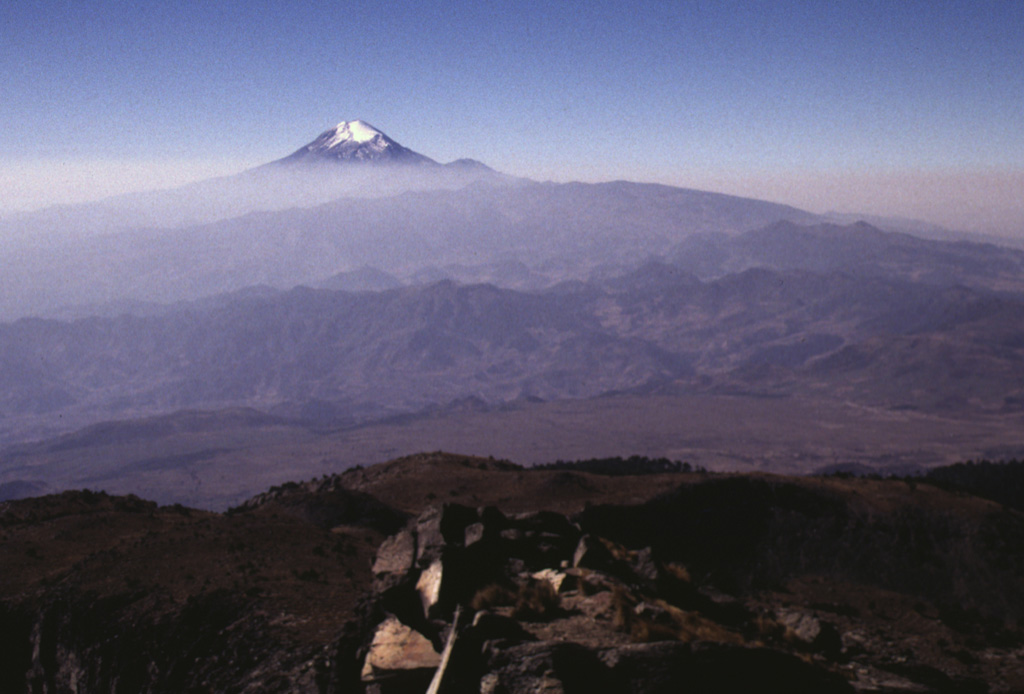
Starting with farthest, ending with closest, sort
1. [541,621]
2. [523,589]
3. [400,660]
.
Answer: [523,589] → [400,660] → [541,621]

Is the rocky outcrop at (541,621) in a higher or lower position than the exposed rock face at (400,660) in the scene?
higher

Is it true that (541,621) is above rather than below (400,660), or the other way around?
above

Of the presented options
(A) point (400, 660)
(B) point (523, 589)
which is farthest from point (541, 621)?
(A) point (400, 660)

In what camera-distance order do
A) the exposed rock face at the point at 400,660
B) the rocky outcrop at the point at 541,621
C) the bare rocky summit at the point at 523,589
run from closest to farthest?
1. the rocky outcrop at the point at 541,621
2. the bare rocky summit at the point at 523,589
3. the exposed rock face at the point at 400,660

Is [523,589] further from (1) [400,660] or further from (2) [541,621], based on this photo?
(1) [400,660]

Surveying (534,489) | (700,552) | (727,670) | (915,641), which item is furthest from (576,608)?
(534,489)

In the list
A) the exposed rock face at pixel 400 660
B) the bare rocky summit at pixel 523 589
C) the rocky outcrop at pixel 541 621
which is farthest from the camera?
the exposed rock face at pixel 400 660

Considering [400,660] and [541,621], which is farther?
[400,660]

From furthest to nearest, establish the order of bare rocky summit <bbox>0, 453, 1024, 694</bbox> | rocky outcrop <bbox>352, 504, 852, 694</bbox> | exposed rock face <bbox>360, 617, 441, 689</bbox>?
exposed rock face <bbox>360, 617, 441, 689</bbox> < bare rocky summit <bbox>0, 453, 1024, 694</bbox> < rocky outcrop <bbox>352, 504, 852, 694</bbox>

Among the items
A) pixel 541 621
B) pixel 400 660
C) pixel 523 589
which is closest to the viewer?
pixel 541 621

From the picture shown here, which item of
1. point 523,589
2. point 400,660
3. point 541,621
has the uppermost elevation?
point 523,589

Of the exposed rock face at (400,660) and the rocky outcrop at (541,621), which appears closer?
the rocky outcrop at (541,621)

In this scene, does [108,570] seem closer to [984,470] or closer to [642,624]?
[642,624]
